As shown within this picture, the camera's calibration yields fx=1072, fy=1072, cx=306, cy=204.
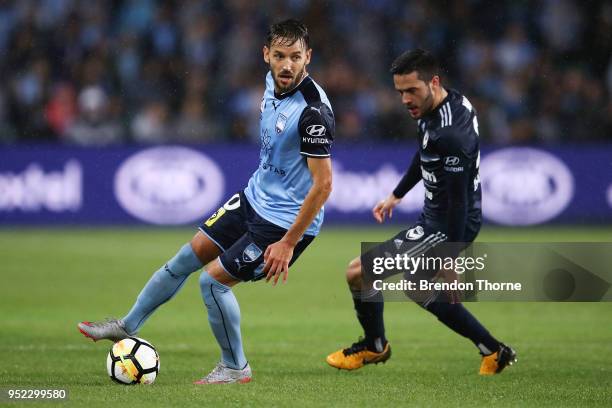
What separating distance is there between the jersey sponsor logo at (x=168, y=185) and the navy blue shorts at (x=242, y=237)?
9.81m

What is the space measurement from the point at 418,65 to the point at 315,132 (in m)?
1.08

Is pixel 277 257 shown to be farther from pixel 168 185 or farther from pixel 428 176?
pixel 168 185

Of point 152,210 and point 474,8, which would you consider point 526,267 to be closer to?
point 152,210

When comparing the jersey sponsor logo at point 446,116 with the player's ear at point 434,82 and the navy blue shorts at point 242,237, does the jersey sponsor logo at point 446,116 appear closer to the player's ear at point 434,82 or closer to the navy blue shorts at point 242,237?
the player's ear at point 434,82

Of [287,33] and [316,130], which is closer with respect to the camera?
[316,130]

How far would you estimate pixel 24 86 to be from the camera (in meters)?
18.0

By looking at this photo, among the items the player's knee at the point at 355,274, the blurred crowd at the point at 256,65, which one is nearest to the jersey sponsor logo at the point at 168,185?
the blurred crowd at the point at 256,65

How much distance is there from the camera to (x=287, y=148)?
673 cm

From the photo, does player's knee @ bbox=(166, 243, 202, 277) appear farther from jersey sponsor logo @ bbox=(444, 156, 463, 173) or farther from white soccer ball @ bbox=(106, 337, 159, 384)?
jersey sponsor logo @ bbox=(444, 156, 463, 173)

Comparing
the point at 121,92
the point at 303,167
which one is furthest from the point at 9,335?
the point at 121,92

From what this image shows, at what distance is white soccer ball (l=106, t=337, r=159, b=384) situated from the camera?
668 centimetres

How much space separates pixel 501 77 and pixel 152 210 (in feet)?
21.4

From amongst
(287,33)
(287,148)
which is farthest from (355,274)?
(287,33)

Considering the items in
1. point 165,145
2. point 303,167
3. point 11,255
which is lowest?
point 11,255
